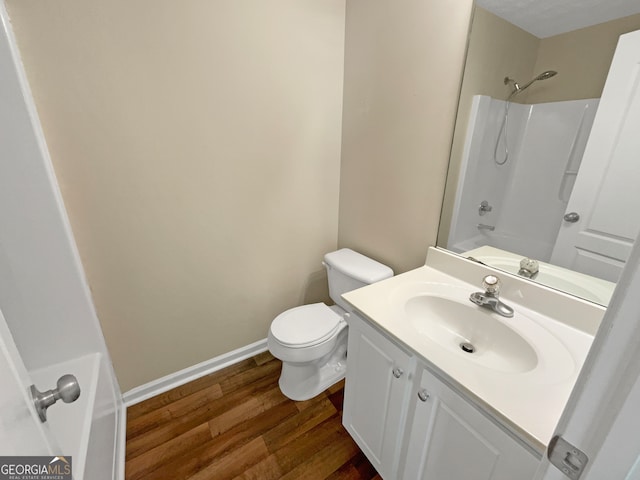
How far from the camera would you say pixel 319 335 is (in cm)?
150

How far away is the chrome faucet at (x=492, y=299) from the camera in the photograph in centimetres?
102

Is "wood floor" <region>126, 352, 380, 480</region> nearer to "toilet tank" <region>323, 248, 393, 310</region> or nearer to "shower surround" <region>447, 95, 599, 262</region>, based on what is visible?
"toilet tank" <region>323, 248, 393, 310</region>

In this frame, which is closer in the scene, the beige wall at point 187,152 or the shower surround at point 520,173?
the shower surround at point 520,173

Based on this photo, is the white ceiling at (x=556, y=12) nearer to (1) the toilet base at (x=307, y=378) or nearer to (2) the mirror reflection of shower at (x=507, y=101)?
(2) the mirror reflection of shower at (x=507, y=101)

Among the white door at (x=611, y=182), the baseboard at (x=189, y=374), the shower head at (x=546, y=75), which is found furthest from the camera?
the baseboard at (x=189, y=374)

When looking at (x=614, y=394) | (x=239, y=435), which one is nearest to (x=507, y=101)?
(x=614, y=394)

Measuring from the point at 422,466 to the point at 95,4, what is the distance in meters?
2.08

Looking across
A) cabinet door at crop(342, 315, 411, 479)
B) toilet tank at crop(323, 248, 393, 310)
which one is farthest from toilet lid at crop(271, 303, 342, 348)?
cabinet door at crop(342, 315, 411, 479)

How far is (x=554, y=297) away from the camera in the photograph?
0.97 m

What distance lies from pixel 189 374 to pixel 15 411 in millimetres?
1462

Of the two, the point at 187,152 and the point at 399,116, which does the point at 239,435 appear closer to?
the point at 187,152

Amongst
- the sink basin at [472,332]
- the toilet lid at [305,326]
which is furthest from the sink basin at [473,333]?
the toilet lid at [305,326]

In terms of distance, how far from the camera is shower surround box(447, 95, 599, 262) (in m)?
0.92

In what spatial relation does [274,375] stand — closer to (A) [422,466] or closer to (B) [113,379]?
(B) [113,379]
